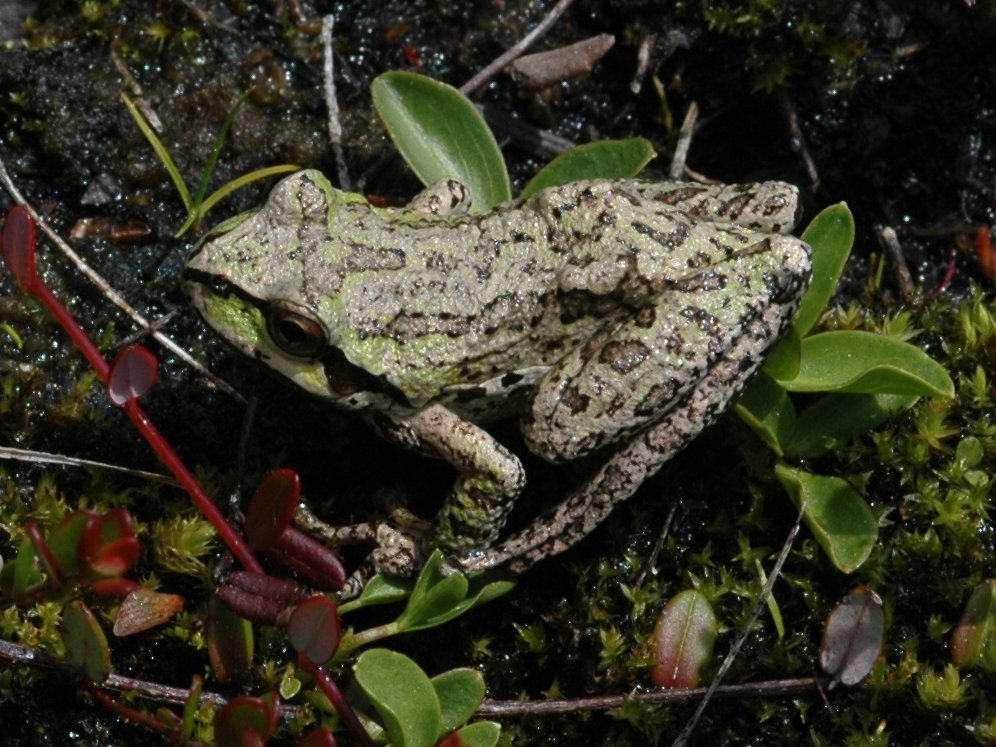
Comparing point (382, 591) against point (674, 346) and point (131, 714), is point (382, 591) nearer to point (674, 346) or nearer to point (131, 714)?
point (131, 714)

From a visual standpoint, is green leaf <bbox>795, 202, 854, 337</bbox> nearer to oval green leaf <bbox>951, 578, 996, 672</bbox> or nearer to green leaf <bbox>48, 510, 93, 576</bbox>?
oval green leaf <bbox>951, 578, 996, 672</bbox>

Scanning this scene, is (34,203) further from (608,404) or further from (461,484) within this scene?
(608,404)

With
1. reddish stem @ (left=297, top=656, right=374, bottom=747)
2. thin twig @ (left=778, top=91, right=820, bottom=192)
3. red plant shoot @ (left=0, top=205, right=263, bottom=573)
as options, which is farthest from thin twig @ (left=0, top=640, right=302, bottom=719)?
thin twig @ (left=778, top=91, right=820, bottom=192)

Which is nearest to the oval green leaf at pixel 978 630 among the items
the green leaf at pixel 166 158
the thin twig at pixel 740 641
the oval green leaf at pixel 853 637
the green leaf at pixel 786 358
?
the oval green leaf at pixel 853 637

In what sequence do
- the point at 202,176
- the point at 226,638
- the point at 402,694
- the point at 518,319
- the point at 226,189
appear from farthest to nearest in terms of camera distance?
1. the point at 202,176
2. the point at 226,189
3. the point at 518,319
4. the point at 226,638
5. the point at 402,694

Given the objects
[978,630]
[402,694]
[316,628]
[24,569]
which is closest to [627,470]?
[402,694]

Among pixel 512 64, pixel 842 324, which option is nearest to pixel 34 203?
pixel 512 64
